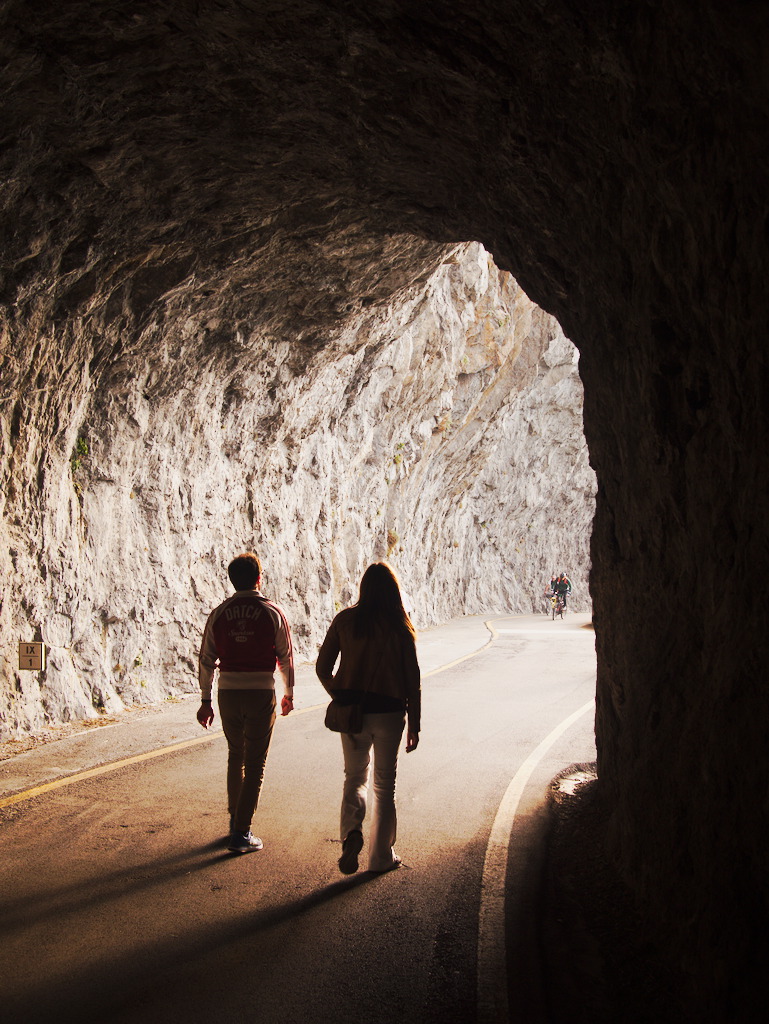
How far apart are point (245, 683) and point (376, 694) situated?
1100mm

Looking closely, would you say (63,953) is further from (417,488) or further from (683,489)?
(417,488)

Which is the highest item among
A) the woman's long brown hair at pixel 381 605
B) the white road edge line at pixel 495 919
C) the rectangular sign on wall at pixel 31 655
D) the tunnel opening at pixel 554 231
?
the tunnel opening at pixel 554 231

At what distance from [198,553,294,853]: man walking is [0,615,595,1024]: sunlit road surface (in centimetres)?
40

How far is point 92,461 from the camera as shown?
1267cm

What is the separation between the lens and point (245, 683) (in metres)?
6.42

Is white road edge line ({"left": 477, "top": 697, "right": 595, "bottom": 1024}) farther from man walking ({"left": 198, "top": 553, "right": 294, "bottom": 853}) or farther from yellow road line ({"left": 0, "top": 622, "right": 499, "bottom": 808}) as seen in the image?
yellow road line ({"left": 0, "top": 622, "right": 499, "bottom": 808})

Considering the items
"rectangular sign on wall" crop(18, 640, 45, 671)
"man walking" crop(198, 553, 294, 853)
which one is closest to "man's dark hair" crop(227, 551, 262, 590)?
"man walking" crop(198, 553, 294, 853)

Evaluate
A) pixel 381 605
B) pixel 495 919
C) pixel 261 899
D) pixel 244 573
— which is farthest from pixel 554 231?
pixel 261 899

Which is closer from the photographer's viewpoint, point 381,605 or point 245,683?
point 381,605

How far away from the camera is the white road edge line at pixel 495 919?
407 centimetres

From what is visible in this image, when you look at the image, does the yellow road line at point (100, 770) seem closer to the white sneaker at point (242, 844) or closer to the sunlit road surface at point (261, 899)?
the sunlit road surface at point (261, 899)

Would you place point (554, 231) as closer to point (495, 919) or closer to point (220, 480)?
point (495, 919)

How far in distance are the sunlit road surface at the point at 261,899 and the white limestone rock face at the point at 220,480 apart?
3684 millimetres

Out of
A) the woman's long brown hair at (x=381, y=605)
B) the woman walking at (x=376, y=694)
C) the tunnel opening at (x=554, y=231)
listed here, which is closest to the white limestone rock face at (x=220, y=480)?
the tunnel opening at (x=554, y=231)
